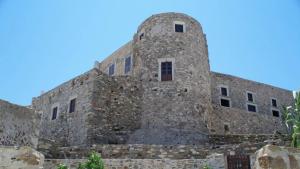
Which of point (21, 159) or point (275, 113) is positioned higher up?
point (275, 113)

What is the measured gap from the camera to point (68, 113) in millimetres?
21969

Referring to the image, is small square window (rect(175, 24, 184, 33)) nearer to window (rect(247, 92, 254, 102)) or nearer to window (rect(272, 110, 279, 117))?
window (rect(247, 92, 254, 102))

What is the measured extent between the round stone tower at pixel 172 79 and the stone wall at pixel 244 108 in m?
5.87

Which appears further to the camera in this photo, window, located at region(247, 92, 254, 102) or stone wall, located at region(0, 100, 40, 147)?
window, located at region(247, 92, 254, 102)

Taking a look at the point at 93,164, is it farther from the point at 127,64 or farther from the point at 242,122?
the point at 242,122

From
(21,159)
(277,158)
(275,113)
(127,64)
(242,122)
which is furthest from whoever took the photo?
(275,113)

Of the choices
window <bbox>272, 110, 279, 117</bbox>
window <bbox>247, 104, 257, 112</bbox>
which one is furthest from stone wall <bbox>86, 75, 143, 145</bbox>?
window <bbox>272, 110, 279, 117</bbox>

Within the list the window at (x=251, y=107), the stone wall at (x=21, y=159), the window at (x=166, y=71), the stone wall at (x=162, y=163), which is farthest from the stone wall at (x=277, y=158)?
the window at (x=251, y=107)

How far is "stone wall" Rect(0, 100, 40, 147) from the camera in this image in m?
15.5

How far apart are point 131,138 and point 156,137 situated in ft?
5.13

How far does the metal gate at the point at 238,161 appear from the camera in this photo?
47.3ft

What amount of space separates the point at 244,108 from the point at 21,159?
23759 millimetres

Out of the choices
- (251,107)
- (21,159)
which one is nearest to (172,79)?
(251,107)

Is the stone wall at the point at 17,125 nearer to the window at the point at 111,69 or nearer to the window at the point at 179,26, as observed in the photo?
the window at the point at 179,26
